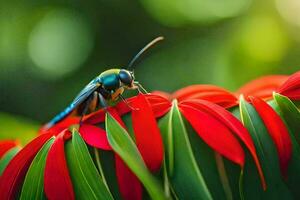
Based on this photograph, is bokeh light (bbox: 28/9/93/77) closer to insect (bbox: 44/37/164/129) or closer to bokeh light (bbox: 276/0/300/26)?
bokeh light (bbox: 276/0/300/26)

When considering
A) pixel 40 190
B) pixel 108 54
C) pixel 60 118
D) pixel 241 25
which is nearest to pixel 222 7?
pixel 241 25

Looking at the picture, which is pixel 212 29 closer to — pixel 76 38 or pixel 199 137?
pixel 76 38

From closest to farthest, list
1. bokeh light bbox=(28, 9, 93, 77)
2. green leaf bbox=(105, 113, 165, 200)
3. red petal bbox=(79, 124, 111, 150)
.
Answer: green leaf bbox=(105, 113, 165, 200) → red petal bbox=(79, 124, 111, 150) → bokeh light bbox=(28, 9, 93, 77)

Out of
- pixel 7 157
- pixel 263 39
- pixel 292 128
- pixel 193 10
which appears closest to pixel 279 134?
pixel 292 128

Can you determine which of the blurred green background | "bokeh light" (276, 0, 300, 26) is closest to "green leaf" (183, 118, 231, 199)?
the blurred green background

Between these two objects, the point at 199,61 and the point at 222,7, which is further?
the point at 222,7

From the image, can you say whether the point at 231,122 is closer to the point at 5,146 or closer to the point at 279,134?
the point at 279,134
